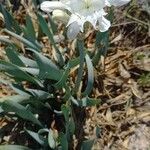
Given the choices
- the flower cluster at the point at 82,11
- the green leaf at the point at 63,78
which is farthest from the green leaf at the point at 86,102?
the flower cluster at the point at 82,11

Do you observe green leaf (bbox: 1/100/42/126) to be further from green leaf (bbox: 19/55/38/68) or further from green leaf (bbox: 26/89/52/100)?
green leaf (bbox: 19/55/38/68)

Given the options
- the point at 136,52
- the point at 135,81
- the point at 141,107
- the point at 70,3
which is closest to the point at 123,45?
the point at 136,52

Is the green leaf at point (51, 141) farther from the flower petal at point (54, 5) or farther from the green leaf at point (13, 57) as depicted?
the flower petal at point (54, 5)

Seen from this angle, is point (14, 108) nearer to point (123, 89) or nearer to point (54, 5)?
point (54, 5)

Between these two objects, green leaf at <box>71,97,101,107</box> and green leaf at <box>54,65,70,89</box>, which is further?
green leaf at <box>71,97,101,107</box>

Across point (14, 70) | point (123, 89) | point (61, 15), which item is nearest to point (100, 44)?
point (123, 89)

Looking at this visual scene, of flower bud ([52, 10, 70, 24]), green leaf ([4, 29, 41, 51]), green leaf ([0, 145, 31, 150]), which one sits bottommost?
green leaf ([0, 145, 31, 150])

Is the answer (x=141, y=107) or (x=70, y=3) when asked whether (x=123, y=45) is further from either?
(x=70, y=3)

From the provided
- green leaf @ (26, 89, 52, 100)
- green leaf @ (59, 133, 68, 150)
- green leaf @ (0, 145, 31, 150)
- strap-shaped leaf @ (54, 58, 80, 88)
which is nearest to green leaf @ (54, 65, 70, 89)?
strap-shaped leaf @ (54, 58, 80, 88)

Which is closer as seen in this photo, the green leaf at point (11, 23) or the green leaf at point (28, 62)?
the green leaf at point (28, 62)
